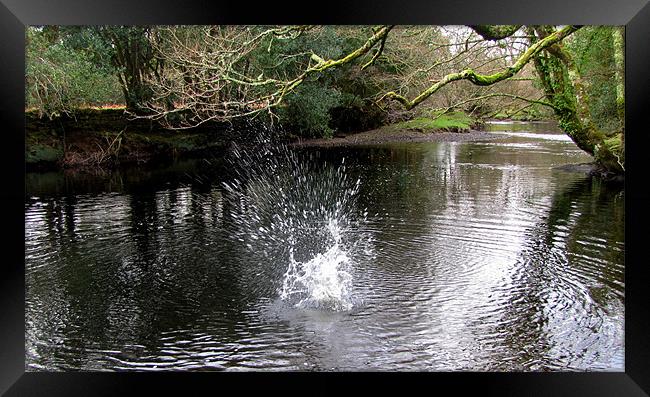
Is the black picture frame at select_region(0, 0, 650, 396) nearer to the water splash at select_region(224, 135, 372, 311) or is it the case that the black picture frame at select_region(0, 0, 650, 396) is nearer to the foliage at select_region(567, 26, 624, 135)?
the water splash at select_region(224, 135, 372, 311)

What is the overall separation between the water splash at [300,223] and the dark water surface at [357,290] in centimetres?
12

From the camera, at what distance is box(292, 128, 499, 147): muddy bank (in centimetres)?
2012

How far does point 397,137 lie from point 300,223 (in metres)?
10.3

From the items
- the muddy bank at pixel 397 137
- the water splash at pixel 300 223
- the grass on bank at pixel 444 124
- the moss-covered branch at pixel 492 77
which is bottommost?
the water splash at pixel 300 223

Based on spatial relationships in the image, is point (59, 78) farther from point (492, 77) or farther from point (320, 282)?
point (320, 282)

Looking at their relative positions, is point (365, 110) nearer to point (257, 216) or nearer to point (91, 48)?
point (91, 48)

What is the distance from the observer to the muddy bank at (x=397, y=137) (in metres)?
20.1

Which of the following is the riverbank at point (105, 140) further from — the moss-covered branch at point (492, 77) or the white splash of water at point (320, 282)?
the white splash of water at point (320, 282)

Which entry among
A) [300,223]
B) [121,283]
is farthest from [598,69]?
[121,283]

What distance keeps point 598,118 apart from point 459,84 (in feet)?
12.5

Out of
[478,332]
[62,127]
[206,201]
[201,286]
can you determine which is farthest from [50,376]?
[62,127]

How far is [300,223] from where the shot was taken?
34.0 feet

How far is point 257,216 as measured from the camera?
10727 millimetres
